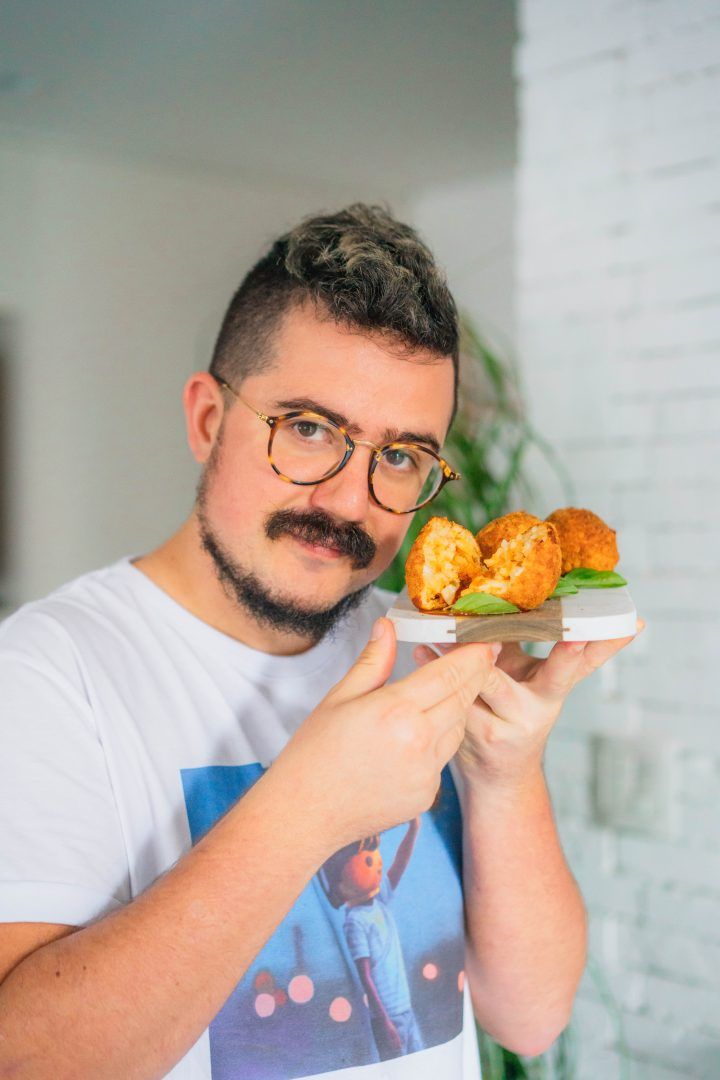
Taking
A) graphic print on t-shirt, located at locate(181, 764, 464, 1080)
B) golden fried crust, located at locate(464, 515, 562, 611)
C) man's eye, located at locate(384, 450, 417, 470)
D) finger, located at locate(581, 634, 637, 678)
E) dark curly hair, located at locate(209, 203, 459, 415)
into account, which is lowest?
graphic print on t-shirt, located at locate(181, 764, 464, 1080)

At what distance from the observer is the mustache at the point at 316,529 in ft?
3.68

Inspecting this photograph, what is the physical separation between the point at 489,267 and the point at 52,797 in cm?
377

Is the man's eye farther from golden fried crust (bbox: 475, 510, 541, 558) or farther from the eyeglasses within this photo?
golden fried crust (bbox: 475, 510, 541, 558)

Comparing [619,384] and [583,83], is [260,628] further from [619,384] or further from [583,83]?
[583,83]

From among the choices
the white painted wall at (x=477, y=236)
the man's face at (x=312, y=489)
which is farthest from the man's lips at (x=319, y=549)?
the white painted wall at (x=477, y=236)

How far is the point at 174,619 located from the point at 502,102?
289 cm

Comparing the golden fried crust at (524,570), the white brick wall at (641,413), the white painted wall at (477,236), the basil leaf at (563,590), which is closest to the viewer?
the golden fried crust at (524,570)

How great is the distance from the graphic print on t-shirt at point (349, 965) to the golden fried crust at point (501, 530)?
1.19ft

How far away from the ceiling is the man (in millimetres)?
1731

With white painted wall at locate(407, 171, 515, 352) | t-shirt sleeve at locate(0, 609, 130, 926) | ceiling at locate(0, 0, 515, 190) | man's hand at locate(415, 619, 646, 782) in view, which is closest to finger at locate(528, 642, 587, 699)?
man's hand at locate(415, 619, 646, 782)

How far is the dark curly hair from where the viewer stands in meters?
1.14

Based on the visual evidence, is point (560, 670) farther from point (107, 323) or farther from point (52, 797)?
point (107, 323)

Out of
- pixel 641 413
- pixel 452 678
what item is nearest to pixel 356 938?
pixel 452 678

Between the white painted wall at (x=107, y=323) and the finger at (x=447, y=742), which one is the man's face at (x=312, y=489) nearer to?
the finger at (x=447, y=742)
